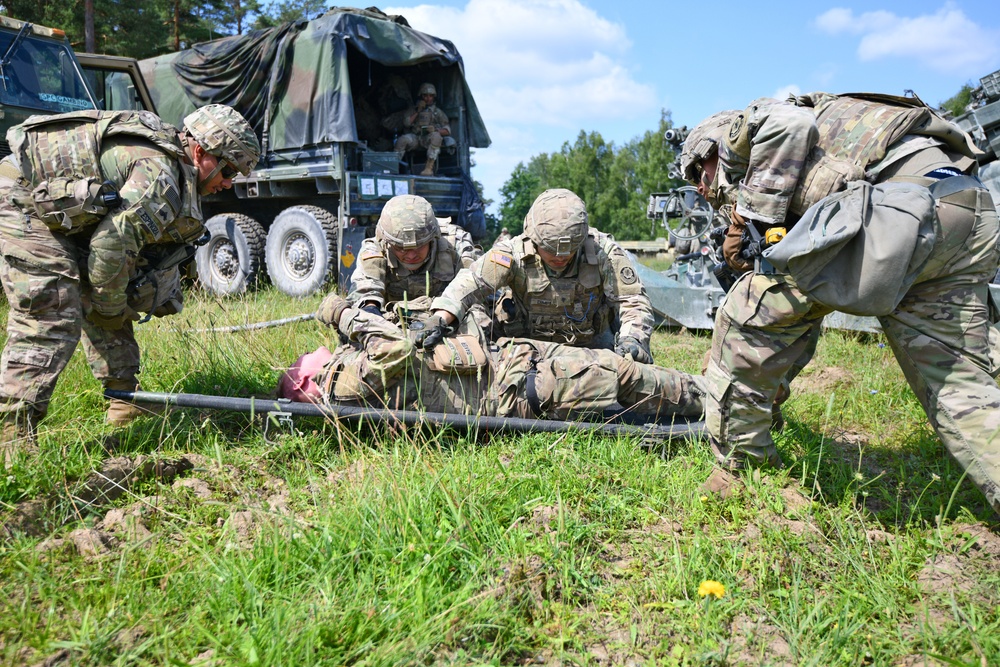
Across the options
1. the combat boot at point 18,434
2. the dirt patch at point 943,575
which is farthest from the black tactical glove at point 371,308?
the dirt patch at point 943,575

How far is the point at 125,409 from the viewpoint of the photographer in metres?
3.75

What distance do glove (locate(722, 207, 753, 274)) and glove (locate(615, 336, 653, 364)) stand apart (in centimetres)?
97

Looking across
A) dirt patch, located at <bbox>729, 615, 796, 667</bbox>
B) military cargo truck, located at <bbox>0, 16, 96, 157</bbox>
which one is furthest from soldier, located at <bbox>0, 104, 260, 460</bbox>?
military cargo truck, located at <bbox>0, 16, 96, 157</bbox>

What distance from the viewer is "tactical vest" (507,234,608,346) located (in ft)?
13.2

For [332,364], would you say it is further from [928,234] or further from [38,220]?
[928,234]

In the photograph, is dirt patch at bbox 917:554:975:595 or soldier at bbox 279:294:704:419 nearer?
dirt patch at bbox 917:554:975:595

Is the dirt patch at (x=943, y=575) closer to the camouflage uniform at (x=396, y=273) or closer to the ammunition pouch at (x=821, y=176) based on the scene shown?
the ammunition pouch at (x=821, y=176)

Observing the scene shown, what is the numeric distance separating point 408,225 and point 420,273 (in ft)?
1.50

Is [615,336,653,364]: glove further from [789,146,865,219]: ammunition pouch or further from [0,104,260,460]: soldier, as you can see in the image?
[0,104,260,460]: soldier

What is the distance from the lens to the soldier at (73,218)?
126 inches

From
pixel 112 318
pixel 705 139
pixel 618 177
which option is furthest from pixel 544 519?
pixel 618 177

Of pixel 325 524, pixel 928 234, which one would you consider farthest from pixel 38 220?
pixel 928 234

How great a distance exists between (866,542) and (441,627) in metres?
1.52

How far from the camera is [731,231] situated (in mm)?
2756
